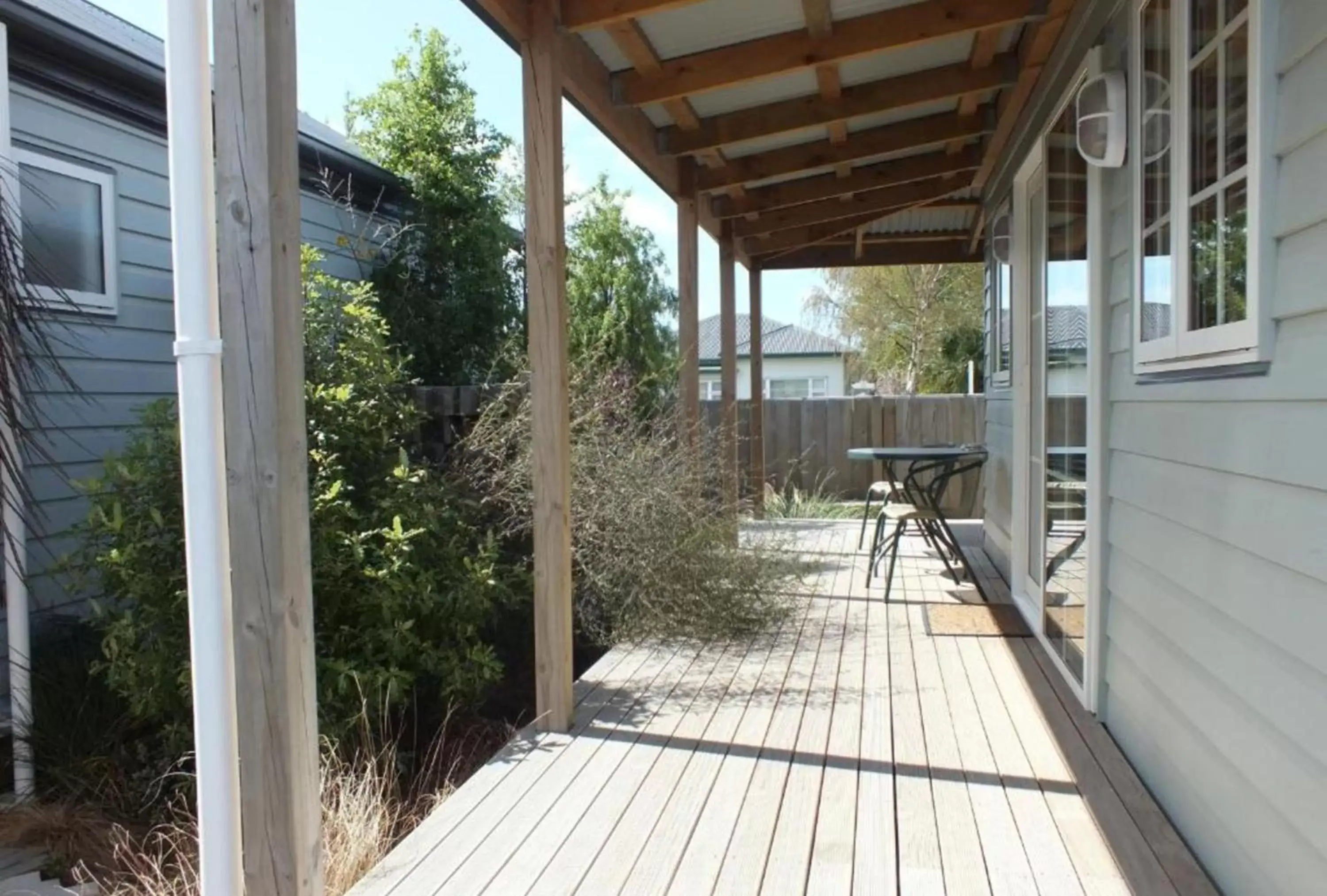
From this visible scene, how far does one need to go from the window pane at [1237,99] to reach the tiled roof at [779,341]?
19.5m

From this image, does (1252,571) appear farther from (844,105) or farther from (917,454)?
(844,105)

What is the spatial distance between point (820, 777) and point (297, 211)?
1956 millimetres

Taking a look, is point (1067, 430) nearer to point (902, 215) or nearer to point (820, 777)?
point (820, 777)

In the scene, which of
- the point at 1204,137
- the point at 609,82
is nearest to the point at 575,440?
the point at 609,82

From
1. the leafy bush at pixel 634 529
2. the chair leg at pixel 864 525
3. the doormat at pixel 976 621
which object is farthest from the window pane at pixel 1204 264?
the chair leg at pixel 864 525

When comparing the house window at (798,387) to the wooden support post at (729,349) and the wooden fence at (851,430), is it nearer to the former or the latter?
the wooden fence at (851,430)

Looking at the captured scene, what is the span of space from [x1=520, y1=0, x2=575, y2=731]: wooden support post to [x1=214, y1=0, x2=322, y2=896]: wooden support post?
120 cm

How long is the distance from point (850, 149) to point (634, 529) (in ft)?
8.27

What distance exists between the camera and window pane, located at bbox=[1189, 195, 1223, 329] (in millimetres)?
1998

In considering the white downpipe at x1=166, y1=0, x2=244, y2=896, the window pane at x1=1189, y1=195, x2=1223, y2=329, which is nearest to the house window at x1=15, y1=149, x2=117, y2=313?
the white downpipe at x1=166, y1=0, x2=244, y2=896

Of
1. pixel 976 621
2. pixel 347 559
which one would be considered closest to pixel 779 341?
pixel 976 621

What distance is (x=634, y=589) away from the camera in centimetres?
421

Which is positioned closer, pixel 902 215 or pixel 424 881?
pixel 424 881

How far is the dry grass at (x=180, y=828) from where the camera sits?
8.59 ft
